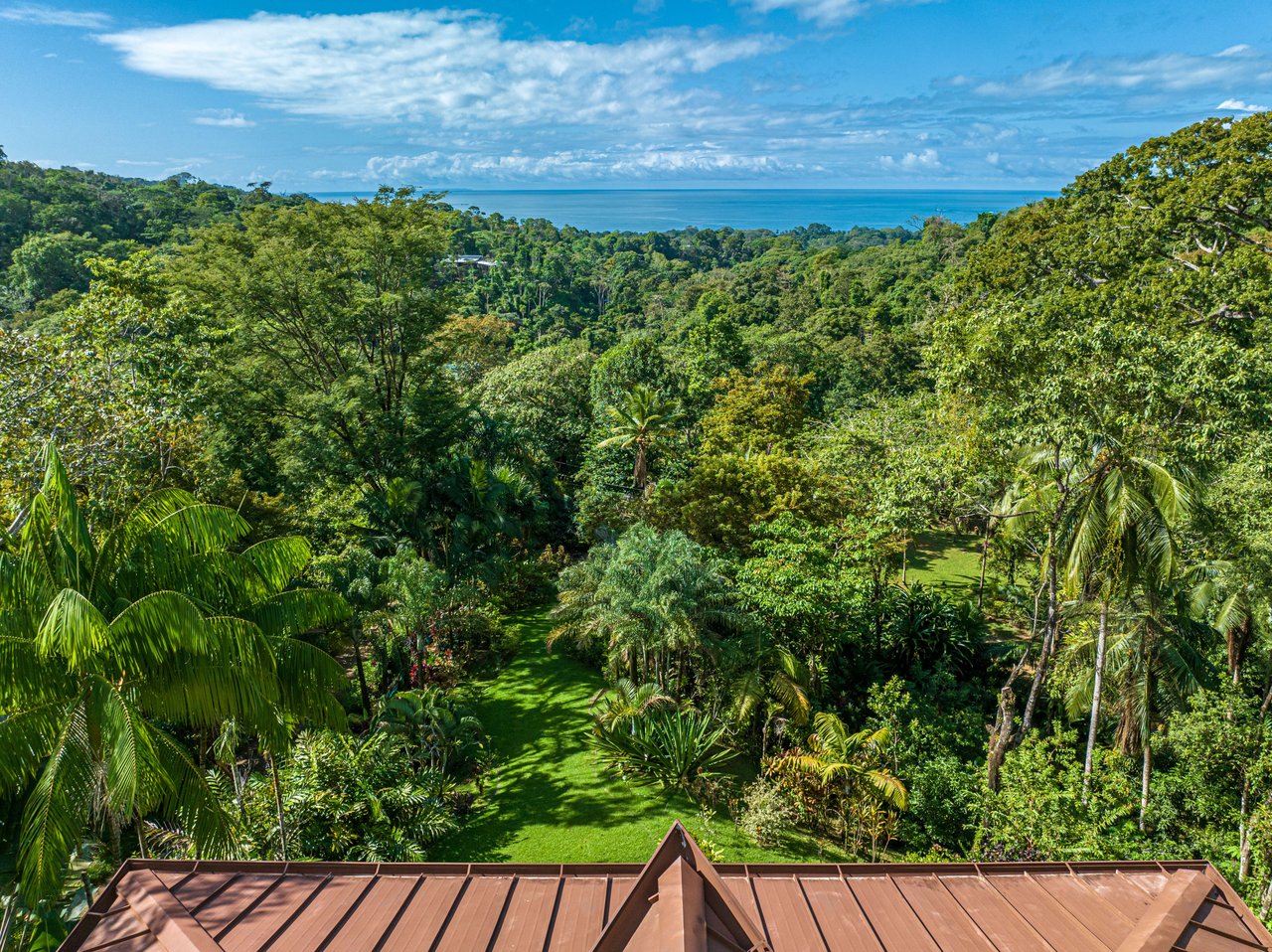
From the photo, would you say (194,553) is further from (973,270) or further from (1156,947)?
(973,270)

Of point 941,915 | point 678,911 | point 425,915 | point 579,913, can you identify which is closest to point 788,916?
point 941,915

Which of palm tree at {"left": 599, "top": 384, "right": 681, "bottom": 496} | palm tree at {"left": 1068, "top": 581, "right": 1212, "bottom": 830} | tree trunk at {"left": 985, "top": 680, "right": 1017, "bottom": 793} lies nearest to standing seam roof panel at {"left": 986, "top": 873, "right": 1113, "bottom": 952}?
tree trunk at {"left": 985, "top": 680, "right": 1017, "bottom": 793}

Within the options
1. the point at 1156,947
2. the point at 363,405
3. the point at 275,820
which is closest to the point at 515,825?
the point at 275,820

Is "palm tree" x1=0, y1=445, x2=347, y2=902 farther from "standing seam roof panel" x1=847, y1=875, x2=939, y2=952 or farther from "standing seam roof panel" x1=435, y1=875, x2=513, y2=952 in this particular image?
"standing seam roof panel" x1=847, y1=875, x2=939, y2=952

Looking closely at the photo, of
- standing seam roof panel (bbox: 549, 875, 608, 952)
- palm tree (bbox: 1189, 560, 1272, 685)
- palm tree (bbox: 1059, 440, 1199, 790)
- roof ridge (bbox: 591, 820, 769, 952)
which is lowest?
standing seam roof panel (bbox: 549, 875, 608, 952)

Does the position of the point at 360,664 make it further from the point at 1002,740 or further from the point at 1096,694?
the point at 1096,694
